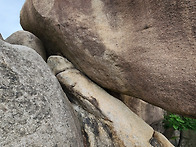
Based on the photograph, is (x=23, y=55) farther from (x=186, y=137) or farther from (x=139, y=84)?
(x=186, y=137)

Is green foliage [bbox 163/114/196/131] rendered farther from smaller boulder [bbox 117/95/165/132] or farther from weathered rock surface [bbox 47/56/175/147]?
weathered rock surface [bbox 47/56/175/147]

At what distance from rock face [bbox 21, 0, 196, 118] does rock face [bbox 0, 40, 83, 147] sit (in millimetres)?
701

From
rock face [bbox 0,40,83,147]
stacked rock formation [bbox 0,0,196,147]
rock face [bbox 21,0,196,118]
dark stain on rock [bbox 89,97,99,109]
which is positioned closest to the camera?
rock face [bbox 0,40,83,147]

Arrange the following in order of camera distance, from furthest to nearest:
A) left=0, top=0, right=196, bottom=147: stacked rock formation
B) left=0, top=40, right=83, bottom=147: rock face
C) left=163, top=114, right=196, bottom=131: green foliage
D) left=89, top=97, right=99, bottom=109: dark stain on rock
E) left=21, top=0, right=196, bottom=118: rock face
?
left=163, top=114, right=196, bottom=131: green foliage → left=89, top=97, right=99, bottom=109: dark stain on rock → left=21, top=0, right=196, bottom=118: rock face → left=0, top=0, right=196, bottom=147: stacked rock formation → left=0, top=40, right=83, bottom=147: rock face

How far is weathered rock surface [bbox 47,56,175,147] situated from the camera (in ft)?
6.77

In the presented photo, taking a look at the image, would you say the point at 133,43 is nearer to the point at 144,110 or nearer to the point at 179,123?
the point at 144,110

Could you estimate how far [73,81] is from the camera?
2.34 meters

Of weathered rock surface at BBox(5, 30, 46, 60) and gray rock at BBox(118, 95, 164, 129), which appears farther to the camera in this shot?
gray rock at BBox(118, 95, 164, 129)

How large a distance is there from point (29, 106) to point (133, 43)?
116 centimetres

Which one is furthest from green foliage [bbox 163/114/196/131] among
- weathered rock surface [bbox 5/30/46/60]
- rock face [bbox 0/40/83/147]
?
rock face [bbox 0/40/83/147]

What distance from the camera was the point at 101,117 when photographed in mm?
2162

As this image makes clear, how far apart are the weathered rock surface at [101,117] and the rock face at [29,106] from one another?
1.47ft

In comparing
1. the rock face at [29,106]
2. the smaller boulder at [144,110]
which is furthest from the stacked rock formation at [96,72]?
the smaller boulder at [144,110]

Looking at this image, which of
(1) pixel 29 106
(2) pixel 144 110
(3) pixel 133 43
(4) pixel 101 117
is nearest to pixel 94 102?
(4) pixel 101 117
